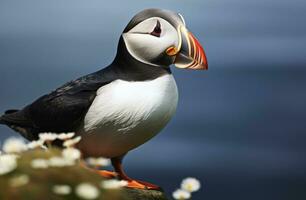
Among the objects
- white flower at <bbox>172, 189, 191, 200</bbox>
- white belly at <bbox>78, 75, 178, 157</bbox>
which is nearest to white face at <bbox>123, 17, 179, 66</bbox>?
white belly at <bbox>78, 75, 178, 157</bbox>

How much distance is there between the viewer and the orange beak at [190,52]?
4.60 m

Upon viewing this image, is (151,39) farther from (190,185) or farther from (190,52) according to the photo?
(190,185)

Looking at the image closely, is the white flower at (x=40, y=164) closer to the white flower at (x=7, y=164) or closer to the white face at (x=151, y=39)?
the white flower at (x=7, y=164)

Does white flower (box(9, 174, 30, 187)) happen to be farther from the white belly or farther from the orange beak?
the orange beak

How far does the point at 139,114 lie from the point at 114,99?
19cm

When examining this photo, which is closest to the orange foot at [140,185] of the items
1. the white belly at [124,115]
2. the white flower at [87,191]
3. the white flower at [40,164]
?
the white belly at [124,115]

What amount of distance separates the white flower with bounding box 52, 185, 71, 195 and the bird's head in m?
2.28

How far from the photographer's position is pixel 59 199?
8.04 ft

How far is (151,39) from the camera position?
15.1 feet

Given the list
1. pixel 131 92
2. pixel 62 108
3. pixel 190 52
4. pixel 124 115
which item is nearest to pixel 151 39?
pixel 190 52

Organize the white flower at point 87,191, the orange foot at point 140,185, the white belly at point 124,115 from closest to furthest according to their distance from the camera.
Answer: the white flower at point 87,191, the white belly at point 124,115, the orange foot at point 140,185

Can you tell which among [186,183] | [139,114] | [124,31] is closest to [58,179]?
[186,183]

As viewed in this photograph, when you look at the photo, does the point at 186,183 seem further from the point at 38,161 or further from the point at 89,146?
the point at 89,146

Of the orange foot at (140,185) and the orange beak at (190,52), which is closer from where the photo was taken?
the orange beak at (190,52)
